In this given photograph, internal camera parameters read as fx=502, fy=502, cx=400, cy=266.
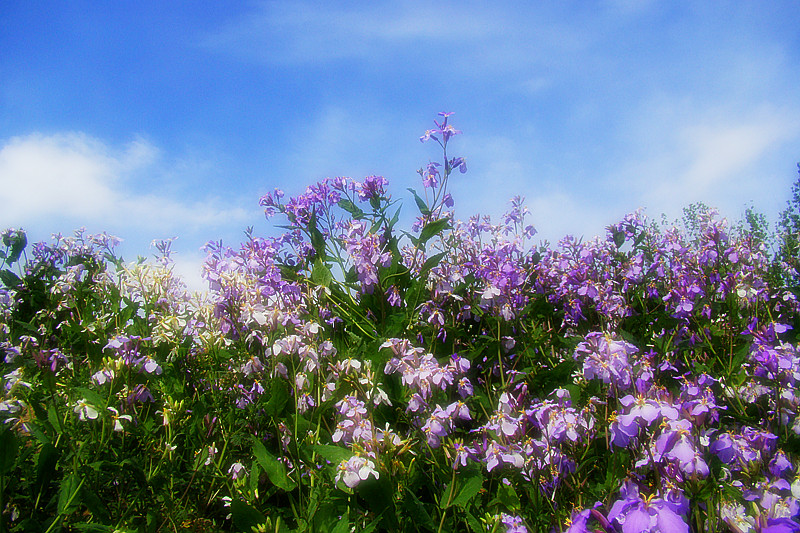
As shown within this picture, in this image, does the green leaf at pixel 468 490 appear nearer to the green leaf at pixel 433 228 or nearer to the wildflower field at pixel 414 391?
the wildflower field at pixel 414 391

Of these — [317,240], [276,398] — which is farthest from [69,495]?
[317,240]

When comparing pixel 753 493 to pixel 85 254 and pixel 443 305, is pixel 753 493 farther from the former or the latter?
pixel 85 254

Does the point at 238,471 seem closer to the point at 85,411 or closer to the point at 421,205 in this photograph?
the point at 85,411

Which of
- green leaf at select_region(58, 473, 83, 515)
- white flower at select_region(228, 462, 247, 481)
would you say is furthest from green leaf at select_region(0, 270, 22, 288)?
white flower at select_region(228, 462, 247, 481)

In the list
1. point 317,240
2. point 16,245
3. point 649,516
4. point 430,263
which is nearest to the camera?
point 649,516

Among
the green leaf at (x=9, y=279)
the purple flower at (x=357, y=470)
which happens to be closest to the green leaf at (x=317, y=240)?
the purple flower at (x=357, y=470)

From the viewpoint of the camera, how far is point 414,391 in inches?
85.4

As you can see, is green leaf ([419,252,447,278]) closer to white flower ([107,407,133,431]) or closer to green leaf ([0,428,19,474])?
white flower ([107,407,133,431])

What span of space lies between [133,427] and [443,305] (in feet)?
5.51

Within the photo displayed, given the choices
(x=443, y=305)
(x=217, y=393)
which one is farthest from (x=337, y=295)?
(x=217, y=393)

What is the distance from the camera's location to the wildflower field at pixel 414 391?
180cm

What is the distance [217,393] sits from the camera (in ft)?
8.34

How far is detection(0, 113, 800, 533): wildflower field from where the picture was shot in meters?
1.80

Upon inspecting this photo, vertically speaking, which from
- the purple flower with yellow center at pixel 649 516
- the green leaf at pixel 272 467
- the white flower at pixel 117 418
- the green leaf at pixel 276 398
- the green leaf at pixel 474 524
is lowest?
the green leaf at pixel 474 524
